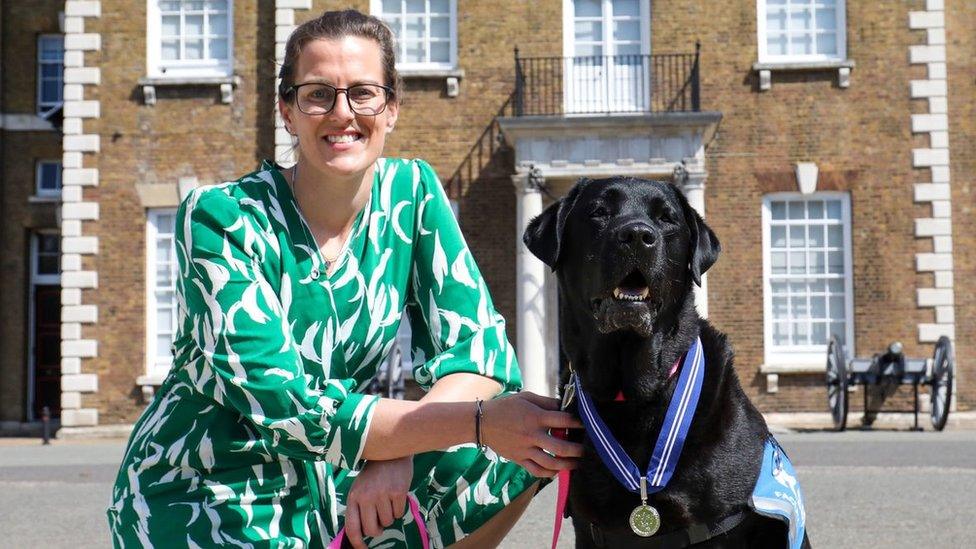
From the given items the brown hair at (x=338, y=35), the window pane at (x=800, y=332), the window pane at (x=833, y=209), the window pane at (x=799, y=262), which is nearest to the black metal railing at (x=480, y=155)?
the window pane at (x=799, y=262)

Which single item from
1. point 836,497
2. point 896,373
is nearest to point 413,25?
point 896,373

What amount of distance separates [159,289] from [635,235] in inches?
633

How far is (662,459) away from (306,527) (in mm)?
1056

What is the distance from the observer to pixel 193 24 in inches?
723

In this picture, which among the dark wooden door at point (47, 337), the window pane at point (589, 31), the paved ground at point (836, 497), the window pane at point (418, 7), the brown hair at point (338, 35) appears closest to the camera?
the brown hair at point (338, 35)

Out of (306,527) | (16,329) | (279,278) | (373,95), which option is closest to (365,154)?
(373,95)

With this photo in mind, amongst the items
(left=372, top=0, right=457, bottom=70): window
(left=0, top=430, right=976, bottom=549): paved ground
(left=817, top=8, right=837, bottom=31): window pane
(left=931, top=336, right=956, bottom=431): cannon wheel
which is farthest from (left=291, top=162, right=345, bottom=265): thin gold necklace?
(left=817, top=8, right=837, bottom=31): window pane

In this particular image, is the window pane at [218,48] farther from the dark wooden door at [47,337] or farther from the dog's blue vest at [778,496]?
the dog's blue vest at [778,496]

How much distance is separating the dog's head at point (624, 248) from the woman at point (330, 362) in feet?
0.98

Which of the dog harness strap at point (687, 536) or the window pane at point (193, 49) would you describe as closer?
the dog harness strap at point (687, 536)

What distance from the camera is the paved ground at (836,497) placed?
6.37 meters

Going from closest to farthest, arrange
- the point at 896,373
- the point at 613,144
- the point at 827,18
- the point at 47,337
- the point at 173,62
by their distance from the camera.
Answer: the point at 896,373
the point at 613,144
the point at 827,18
the point at 173,62
the point at 47,337

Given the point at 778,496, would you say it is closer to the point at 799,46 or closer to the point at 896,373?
the point at 896,373

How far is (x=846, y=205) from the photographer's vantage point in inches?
687
